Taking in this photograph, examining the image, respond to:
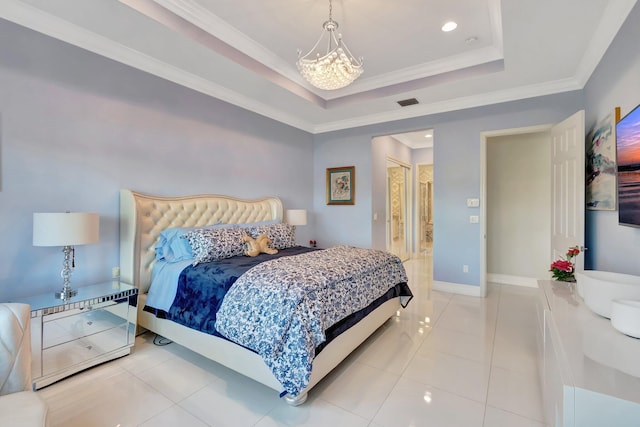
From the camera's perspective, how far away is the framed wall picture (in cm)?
498

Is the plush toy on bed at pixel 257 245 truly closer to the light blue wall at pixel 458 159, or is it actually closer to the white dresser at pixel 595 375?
the light blue wall at pixel 458 159

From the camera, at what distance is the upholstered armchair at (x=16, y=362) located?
124 cm

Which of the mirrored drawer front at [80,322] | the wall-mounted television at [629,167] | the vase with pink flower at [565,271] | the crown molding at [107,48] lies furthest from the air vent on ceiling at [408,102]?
the mirrored drawer front at [80,322]

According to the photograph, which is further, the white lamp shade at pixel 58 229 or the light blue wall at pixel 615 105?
the white lamp shade at pixel 58 229

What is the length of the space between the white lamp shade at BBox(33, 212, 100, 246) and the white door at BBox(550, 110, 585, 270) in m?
4.20

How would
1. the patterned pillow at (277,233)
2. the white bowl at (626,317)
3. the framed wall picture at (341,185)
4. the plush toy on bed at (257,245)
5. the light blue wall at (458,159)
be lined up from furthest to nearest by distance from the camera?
the framed wall picture at (341,185), the light blue wall at (458,159), the patterned pillow at (277,233), the plush toy on bed at (257,245), the white bowl at (626,317)

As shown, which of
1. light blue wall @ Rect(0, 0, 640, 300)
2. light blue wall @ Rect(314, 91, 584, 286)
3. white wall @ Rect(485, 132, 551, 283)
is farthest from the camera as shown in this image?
white wall @ Rect(485, 132, 551, 283)

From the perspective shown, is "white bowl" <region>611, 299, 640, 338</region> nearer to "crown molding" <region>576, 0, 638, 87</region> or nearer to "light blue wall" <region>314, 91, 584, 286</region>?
"crown molding" <region>576, 0, 638, 87</region>

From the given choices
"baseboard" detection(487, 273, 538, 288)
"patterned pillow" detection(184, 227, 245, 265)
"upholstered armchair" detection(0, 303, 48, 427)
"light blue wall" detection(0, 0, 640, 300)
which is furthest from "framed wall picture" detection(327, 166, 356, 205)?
"upholstered armchair" detection(0, 303, 48, 427)

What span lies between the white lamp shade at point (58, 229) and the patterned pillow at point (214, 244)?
32.0 inches

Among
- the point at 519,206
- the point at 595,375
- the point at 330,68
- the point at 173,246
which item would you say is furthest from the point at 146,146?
the point at 519,206

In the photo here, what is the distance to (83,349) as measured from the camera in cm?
221

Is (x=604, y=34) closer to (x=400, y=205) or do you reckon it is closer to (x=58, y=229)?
(x=58, y=229)

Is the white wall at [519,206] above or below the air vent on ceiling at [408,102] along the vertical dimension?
below
